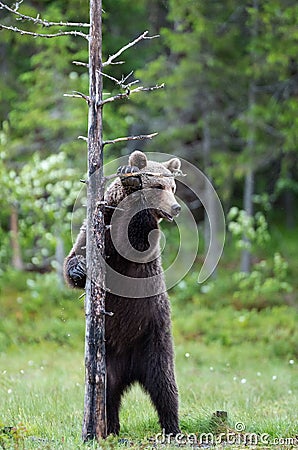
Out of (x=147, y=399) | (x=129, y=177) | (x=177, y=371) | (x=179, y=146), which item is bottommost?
(x=147, y=399)

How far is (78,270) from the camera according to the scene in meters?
5.80

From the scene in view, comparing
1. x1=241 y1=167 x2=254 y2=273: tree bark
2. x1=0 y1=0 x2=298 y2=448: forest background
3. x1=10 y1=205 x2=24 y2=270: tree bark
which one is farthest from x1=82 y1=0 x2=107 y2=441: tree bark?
x1=10 y1=205 x2=24 y2=270: tree bark

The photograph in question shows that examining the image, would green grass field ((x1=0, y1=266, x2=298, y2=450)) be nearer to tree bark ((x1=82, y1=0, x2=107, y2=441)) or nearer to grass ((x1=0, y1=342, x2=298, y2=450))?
grass ((x1=0, y1=342, x2=298, y2=450))

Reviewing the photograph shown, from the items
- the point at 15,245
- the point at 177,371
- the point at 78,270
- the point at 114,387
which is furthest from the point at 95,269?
the point at 15,245

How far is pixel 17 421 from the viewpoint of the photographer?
6.28m

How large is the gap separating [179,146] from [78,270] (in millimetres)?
11230

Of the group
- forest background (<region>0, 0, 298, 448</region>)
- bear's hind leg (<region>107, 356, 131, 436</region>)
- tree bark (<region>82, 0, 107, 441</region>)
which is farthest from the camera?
forest background (<region>0, 0, 298, 448</region>)

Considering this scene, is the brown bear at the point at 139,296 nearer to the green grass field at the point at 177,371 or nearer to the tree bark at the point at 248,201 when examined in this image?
the green grass field at the point at 177,371

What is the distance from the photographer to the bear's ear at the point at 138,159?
612cm

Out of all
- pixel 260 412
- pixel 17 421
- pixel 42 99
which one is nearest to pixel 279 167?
pixel 42 99

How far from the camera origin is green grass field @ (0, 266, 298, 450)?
6176mm

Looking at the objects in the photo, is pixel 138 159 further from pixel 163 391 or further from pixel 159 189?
pixel 163 391

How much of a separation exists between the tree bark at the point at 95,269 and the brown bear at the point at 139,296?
410 millimetres

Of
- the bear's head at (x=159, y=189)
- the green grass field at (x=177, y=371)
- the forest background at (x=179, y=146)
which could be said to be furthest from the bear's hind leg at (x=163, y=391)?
the forest background at (x=179, y=146)
